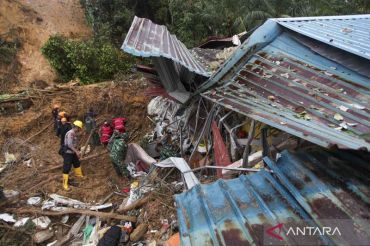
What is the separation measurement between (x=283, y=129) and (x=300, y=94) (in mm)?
1418

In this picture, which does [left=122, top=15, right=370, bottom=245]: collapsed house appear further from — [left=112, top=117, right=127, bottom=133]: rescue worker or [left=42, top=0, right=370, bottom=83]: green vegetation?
[left=42, top=0, right=370, bottom=83]: green vegetation

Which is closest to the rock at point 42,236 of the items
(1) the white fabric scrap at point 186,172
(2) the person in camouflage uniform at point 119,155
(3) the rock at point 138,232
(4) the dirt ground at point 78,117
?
(4) the dirt ground at point 78,117

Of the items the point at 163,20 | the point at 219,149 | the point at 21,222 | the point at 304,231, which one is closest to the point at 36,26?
the point at 163,20

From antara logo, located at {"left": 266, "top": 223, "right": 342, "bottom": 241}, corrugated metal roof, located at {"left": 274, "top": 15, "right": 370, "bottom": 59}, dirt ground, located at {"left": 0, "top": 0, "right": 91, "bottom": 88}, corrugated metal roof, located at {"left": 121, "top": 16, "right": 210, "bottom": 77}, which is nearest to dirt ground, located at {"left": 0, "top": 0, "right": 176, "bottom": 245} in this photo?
dirt ground, located at {"left": 0, "top": 0, "right": 91, "bottom": 88}

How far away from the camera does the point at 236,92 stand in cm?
483

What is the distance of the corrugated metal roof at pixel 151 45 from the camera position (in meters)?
5.00

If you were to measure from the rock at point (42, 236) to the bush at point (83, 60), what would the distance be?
7.87m

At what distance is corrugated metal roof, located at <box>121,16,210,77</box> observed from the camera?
5.00m

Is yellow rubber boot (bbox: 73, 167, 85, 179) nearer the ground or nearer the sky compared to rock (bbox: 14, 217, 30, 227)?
nearer the ground

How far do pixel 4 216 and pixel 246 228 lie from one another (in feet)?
17.5

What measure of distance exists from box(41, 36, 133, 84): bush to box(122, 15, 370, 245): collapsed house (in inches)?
260

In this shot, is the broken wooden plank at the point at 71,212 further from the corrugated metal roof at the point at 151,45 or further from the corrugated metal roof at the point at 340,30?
the corrugated metal roof at the point at 340,30

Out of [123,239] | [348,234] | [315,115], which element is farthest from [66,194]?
[348,234]

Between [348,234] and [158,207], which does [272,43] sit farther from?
[348,234]
